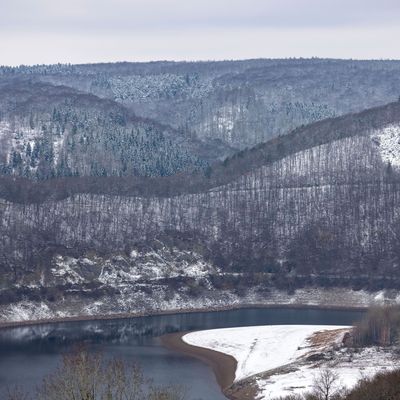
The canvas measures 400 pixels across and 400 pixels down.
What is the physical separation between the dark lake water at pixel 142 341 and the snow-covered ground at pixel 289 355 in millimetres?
4348

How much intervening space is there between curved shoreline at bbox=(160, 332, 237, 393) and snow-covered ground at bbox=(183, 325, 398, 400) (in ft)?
2.66

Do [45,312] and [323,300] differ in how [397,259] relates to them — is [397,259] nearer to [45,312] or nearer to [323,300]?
[323,300]

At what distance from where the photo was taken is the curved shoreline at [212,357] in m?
102

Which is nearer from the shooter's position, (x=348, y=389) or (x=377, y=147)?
(x=348, y=389)

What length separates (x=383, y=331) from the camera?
4341 inches

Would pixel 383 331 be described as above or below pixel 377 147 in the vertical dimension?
below

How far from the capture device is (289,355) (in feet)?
356

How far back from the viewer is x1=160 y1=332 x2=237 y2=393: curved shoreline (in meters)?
102

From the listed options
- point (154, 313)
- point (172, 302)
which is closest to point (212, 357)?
point (154, 313)

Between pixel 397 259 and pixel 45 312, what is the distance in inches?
2113

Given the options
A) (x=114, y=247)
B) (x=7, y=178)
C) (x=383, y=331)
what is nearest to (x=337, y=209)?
(x=114, y=247)

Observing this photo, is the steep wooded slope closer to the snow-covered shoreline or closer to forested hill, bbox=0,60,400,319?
forested hill, bbox=0,60,400,319

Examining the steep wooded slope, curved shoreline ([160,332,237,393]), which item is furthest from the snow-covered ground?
the steep wooded slope

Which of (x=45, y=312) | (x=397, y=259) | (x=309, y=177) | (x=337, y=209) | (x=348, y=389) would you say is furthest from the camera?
(x=309, y=177)
